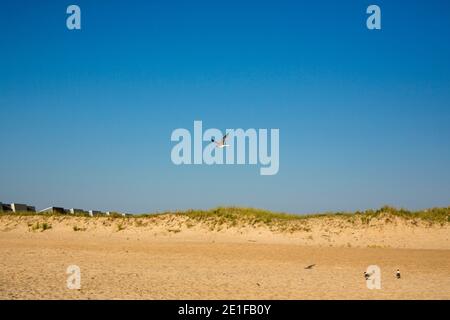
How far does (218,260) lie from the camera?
21078 millimetres

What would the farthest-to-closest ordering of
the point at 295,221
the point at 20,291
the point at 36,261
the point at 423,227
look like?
the point at 295,221
the point at 423,227
the point at 36,261
the point at 20,291

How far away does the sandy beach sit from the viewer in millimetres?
13391

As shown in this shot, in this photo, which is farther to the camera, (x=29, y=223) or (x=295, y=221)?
(x=29, y=223)

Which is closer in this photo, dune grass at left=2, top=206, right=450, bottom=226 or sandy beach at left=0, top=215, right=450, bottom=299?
sandy beach at left=0, top=215, right=450, bottom=299

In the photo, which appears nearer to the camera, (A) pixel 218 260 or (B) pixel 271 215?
(A) pixel 218 260

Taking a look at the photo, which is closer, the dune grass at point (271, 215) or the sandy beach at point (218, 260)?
the sandy beach at point (218, 260)

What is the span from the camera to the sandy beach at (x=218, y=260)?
13391mm

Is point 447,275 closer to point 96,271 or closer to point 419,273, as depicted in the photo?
point 419,273

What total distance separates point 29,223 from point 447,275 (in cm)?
3141

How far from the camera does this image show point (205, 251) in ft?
82.1

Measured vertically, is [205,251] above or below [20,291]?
below
